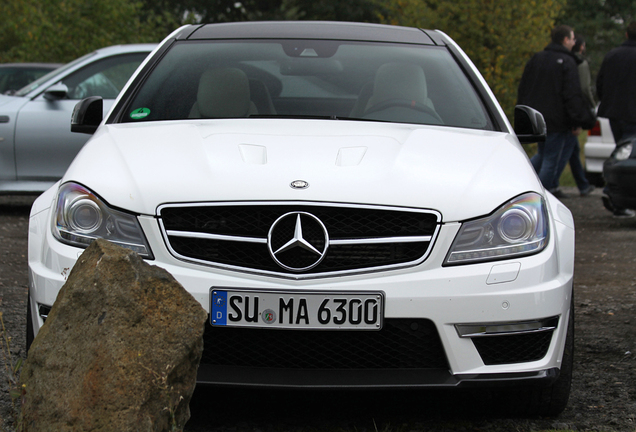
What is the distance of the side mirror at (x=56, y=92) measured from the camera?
28.7ft

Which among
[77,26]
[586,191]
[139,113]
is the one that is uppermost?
[139,113]

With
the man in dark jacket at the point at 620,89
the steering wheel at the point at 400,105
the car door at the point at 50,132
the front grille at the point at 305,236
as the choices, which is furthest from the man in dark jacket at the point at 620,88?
the front grille at the point at 305,236

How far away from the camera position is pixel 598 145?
11.8m

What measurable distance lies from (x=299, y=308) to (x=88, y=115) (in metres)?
1.96

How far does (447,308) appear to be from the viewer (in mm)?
2977

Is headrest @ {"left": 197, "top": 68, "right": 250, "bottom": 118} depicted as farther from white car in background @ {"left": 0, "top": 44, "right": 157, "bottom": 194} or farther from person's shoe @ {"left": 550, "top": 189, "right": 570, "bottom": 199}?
person's shoe @ {"left": 550, "top": 189, "right": 570, "bottom": 199}

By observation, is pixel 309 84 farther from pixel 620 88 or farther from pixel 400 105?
pixel 620 88

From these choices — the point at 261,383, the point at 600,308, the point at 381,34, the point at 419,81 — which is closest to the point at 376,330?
the point at 261,383

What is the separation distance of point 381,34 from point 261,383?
95.2 inches

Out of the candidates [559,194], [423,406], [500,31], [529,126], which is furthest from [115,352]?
[500,31]

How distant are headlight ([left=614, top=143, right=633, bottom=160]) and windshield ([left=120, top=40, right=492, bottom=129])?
4649 mm

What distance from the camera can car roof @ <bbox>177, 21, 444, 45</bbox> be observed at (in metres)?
4.68

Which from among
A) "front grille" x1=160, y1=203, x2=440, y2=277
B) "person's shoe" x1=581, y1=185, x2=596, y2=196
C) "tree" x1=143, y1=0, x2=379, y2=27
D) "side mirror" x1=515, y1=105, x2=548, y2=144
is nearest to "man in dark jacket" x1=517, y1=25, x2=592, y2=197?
"person's shoe" x1=581, y1=185, x2=596, y2=196

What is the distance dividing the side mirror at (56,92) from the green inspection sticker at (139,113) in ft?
16.0
